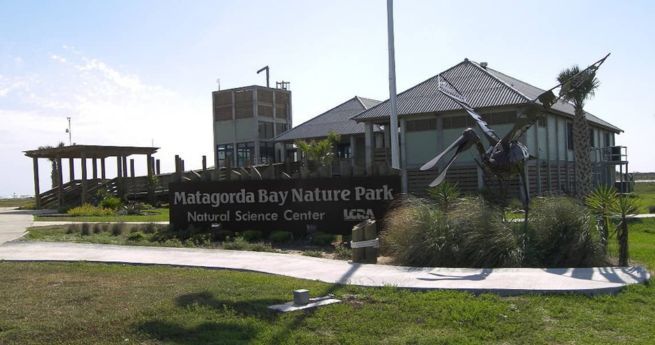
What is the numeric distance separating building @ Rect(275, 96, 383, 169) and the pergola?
9.34 m

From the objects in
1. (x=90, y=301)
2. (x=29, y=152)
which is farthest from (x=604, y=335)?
(x=29, y=152)

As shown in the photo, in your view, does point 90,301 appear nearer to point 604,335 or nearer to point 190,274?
point 190,274

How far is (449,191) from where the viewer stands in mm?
13445

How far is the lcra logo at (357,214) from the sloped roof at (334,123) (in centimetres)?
2382

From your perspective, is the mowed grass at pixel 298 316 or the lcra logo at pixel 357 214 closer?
the mowed grass at pixel 298 316

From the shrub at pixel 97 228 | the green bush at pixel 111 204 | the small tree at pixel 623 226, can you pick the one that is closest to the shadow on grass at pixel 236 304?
the small tree at pixel 623 226

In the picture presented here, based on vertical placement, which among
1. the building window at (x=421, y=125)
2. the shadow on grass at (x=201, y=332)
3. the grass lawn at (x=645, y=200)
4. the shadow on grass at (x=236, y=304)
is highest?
the building window at (x=421, y=125)

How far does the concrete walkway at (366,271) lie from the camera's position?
28.3ft

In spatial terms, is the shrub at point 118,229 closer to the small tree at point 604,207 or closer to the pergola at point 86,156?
the small tree at point 604,207

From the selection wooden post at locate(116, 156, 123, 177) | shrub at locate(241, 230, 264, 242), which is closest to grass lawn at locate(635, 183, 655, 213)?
shrub at locate(241, 230, 264, 242)

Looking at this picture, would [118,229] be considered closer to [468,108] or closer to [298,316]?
[468,108]

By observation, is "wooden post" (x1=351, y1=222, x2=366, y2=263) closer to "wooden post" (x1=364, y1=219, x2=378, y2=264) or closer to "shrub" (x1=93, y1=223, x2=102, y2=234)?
"wooden post" (x1=364, y1=219, x2=378, y2=264)

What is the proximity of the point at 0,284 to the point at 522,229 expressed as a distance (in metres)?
8.54

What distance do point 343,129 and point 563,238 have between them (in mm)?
30254
